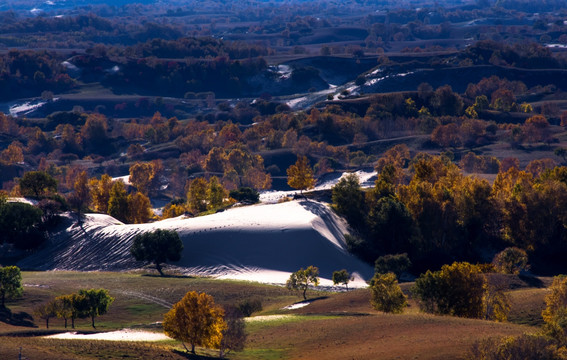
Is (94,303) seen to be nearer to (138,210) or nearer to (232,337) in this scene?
(232,337)

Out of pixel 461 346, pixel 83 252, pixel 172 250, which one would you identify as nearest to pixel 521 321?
pixel 461 346

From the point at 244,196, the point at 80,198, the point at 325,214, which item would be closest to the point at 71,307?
the point at 325,214

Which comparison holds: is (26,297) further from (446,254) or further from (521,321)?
(446,254)

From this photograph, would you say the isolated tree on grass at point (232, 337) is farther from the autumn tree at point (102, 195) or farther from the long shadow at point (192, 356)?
the autumn tree at point (102, 195)

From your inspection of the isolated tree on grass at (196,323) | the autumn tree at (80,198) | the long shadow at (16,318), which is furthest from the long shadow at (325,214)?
the isolated tree on grass at (196,323)

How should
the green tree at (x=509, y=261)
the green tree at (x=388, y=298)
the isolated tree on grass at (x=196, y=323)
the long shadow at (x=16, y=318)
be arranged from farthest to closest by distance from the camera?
the green tree at (x=509, y=261)
the green tree at (x=388, y=298)
the long shadow at (x=16, y=318)
the isolated tree on grass at (x=196, y=323)
